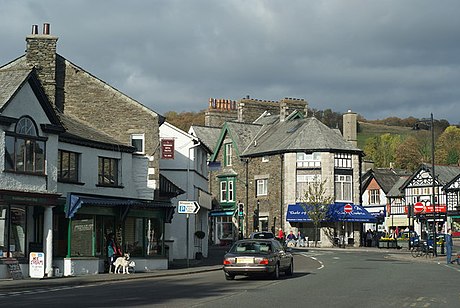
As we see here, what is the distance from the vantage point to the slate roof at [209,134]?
79062 mm

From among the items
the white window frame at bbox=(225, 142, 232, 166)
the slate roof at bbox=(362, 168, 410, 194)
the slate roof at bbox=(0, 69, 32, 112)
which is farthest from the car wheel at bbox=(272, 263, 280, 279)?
the slate roof at bbox=(362, 168, 410, 194)

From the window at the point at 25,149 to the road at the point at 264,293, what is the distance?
581cm

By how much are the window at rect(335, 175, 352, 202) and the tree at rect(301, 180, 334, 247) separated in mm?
1529

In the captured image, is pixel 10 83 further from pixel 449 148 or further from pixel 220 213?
pixel 449 148

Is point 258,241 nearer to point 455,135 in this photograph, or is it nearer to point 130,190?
point 130,190

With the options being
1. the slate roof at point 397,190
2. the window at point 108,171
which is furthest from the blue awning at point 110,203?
the slate roof at point 397,190

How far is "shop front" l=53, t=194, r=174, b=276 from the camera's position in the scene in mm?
30578

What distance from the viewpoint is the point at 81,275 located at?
30.3m

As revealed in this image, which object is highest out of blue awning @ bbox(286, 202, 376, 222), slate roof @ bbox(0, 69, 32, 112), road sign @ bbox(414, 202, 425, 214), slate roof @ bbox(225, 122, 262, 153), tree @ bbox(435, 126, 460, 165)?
tree @ bbox(435, 126, 460, 165)

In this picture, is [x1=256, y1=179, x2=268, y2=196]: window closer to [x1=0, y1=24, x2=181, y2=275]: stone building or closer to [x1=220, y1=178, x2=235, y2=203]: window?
[x1=220, y1=178, x2=235, y2=203]: window

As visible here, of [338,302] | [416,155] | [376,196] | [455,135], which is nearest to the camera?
[338,302]

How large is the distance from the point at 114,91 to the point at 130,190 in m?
5.19

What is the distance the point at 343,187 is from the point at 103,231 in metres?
43.5

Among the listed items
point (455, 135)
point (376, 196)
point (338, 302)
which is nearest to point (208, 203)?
point (338, 302)
